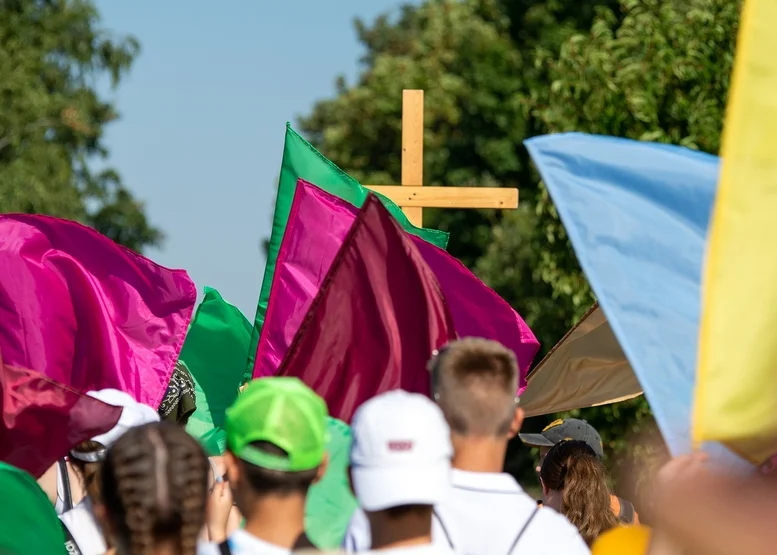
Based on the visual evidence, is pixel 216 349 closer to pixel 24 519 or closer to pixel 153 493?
pixel 24 519

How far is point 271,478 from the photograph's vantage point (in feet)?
11.1

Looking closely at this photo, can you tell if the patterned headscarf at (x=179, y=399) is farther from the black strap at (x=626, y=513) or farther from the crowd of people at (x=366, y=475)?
the crowd of people at (x=366, y=475)

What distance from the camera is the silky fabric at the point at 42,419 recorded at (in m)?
4.68

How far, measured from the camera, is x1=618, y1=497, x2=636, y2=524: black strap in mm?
6137

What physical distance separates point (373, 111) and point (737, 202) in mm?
29124

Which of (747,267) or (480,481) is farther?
(480,481)

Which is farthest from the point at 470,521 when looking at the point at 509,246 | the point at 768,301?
the point at 509,246

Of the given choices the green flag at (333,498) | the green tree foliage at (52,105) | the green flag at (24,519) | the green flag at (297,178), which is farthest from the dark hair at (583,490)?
the green tree foliage at (52,105)

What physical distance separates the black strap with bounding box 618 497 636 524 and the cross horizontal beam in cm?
308

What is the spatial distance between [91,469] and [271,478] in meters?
1.33

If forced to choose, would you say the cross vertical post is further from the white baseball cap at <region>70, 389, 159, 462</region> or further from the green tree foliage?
the green tree foliage

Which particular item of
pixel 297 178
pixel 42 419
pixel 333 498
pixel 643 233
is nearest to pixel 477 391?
pixel 643 233

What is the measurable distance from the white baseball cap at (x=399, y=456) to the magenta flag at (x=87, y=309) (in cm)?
359

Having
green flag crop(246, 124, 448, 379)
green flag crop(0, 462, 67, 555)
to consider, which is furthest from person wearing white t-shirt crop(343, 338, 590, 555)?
green flag crop(246, 124, 448, 379)
